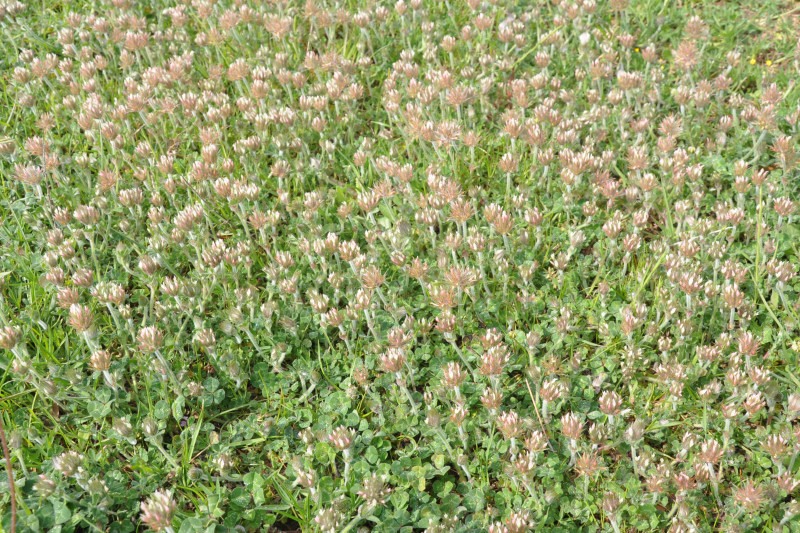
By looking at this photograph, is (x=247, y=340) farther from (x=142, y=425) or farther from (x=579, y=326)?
(x=579, y=326)

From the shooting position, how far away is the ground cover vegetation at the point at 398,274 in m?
3.60

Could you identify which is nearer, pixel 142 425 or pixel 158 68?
pixel 142 425

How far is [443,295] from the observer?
3.95 meters

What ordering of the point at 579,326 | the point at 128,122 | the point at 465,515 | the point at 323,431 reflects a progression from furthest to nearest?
the point at 128,122 → the point at 579,326 → the point at 323,431 → the point at 465,515

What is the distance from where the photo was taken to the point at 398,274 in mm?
4637

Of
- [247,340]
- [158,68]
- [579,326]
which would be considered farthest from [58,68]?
[579,326]

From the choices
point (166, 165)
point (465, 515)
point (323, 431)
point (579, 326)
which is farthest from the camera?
point (166, 165)

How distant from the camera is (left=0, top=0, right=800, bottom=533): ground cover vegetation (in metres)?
3.60

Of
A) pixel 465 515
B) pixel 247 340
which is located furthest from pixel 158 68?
pixel 465 515

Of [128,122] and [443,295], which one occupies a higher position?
[128,122]

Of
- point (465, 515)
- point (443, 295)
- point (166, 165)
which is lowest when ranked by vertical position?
point (465, 515)

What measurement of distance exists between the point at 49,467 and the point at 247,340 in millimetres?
1237

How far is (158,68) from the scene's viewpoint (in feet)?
18.6

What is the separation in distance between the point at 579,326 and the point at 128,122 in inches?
143
